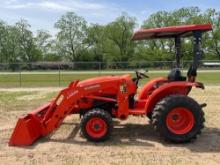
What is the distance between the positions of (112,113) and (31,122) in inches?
69.1

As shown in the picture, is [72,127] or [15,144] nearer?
[15,144]

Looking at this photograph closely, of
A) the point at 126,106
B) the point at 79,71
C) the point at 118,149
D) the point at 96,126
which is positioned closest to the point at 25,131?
the point at 96,126

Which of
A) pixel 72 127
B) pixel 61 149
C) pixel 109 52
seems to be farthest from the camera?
pixel 109 52

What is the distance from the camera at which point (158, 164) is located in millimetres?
7152

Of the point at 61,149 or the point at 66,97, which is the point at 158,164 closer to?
the point at 61,149

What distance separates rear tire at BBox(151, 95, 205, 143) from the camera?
861 cm

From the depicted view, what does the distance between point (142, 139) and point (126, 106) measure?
2.54 feet

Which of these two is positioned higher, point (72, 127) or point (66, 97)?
point (66, 97)

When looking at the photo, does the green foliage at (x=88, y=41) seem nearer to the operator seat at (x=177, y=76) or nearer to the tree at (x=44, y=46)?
the tree at (x=44, y=46)

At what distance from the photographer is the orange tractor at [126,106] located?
8641 millimetres

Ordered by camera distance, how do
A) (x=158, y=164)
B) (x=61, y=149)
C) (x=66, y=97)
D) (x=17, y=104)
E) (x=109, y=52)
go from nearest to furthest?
(x=158, y=164) < (x=61, y=149) < (x=66, y=97) < (x=17, y=104) < (x=109, y=52)

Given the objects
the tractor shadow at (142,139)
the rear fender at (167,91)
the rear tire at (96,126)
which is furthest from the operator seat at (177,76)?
the rear tire at (96,126)

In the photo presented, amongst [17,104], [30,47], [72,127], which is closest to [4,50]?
[30,47]

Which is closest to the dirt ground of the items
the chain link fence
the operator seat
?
the operator seat
